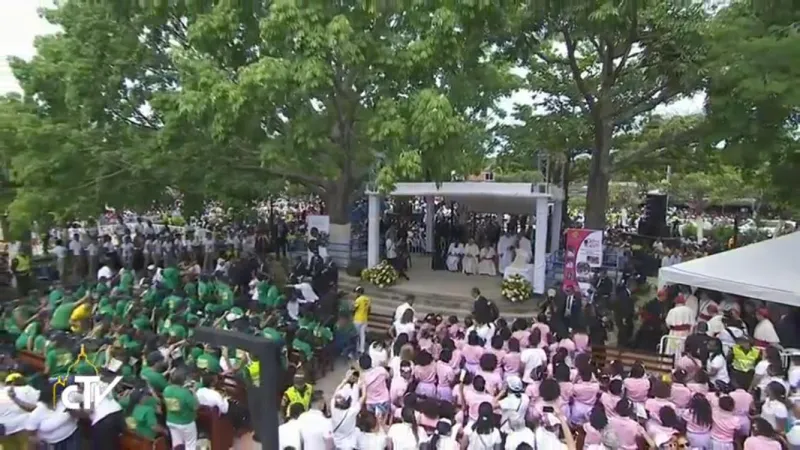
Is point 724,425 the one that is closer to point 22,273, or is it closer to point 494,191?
point 494,191

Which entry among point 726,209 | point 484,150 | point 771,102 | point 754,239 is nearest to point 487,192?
point 484,150

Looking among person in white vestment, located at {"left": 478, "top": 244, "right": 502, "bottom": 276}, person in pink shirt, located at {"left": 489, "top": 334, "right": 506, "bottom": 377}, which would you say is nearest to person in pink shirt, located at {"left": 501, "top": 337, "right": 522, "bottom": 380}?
person in pink shirt, located at {"left": 489, "top": 334, "right": 506, "bottom": 377}

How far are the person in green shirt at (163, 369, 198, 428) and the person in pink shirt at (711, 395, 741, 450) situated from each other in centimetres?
476

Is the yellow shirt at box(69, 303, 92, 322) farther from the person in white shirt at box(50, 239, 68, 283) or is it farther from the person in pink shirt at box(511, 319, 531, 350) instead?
the person in white shirt at box(50, 239, 68, 283)

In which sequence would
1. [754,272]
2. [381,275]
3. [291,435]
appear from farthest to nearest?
1. [381,275]
2. [754,272]
3. [291,435]

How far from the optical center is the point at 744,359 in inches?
303

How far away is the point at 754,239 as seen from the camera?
2380 centimetres

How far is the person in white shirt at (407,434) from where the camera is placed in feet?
18.3

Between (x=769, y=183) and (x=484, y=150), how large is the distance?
6.53m

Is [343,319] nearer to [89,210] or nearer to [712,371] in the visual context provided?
[712,371]

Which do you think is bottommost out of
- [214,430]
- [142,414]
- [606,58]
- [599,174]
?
[214,430]

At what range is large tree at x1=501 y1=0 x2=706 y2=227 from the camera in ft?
42.6

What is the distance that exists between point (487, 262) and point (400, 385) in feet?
30.2

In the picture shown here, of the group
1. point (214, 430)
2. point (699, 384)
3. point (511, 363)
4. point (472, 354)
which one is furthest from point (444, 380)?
point (699, 384)
